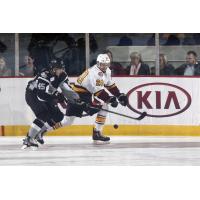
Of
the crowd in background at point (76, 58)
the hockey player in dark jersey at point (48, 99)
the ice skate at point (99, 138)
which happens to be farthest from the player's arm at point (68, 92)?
the ice skate at point (99, 138)

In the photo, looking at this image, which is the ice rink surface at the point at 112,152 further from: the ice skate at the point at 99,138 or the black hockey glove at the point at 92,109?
the black hockey glove at the point at 92,109

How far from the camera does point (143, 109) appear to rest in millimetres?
9133

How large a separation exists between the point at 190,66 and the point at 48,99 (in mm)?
1326

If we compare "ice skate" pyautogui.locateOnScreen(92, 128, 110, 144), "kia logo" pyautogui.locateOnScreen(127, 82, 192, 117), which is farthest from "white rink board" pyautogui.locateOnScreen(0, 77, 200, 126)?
"ice skate" pyautogui.locateOnScreen(92, 128, 110, 144)

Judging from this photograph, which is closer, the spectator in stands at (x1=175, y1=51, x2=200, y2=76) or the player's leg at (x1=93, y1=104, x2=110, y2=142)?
the spectator in stands at (x1=175, y1=51, x2=200, y2=76)

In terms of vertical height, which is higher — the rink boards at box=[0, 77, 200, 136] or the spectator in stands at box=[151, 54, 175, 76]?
the spectator in stands at box=[151, 54, 175, 76]

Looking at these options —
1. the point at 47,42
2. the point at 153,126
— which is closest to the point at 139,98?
the point at 153,126

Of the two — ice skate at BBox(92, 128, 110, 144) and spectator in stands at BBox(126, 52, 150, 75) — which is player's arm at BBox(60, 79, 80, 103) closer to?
ice skate at BBox(92, 128, 110, 144)

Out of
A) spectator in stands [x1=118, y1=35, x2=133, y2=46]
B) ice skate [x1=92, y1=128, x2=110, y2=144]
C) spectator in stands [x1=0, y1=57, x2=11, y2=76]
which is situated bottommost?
ice skate [x1=92, y1=128, x2=110, y2=144]

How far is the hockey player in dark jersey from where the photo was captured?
9062 mm

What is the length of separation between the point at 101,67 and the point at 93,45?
215mm

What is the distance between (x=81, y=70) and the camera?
9047mm
